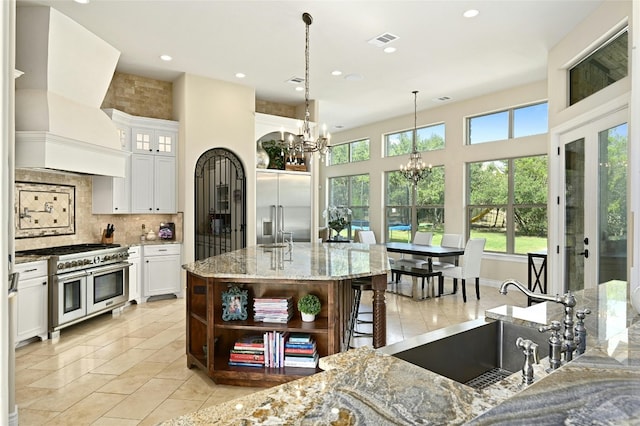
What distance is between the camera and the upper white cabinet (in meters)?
5.50

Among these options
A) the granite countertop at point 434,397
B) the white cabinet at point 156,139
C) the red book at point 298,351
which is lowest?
the red book at point 298,351

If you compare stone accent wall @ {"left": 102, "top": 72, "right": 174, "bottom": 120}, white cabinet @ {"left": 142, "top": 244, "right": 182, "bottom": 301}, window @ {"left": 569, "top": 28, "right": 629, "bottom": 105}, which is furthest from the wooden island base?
Result: stone accent wall @ {"left": 102, "top": 72, "right": 174, "bottom": 120}

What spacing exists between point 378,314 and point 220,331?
130 cm

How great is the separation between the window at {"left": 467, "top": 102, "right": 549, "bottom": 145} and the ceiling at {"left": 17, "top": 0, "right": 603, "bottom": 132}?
0.53 m

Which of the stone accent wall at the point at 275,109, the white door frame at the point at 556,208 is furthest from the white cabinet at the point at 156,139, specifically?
the white door frame at the point at 556,208

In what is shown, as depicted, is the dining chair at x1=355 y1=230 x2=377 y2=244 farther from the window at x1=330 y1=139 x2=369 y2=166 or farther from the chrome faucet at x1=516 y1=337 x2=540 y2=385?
the chrome faucet at x1=516 y1=337 x2=540 y2=385

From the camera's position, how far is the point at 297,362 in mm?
2953

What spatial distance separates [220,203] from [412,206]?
4.20m

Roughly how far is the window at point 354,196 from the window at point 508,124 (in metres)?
2.96

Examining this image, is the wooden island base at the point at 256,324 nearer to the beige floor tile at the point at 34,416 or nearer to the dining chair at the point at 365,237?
the beige floor tile at the point at 34,416

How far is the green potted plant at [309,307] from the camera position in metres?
2.96

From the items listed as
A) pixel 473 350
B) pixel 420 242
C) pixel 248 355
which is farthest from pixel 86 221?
pixel 420 242

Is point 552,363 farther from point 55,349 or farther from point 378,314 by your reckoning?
point 55,349

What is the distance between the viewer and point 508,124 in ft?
22.6
